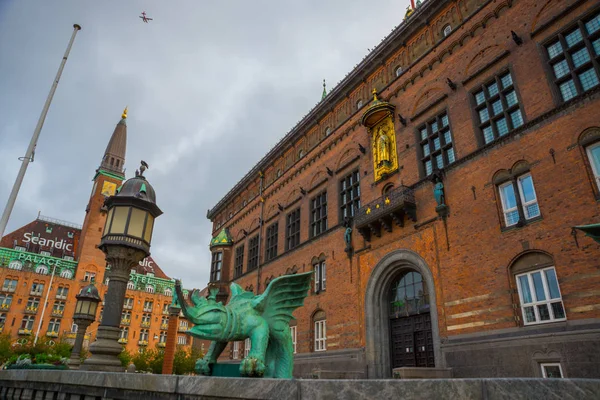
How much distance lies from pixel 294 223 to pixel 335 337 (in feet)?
31.0

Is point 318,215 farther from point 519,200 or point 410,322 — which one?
point 519,200

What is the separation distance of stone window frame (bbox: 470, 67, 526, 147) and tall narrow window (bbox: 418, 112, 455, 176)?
139 cm

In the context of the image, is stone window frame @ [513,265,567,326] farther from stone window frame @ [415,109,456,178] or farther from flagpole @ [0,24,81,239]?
flagpole @ [0,24,81,239]

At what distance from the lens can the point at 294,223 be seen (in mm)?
27500

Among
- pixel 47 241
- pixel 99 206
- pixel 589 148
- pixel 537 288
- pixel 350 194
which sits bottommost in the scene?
pixel 537 288

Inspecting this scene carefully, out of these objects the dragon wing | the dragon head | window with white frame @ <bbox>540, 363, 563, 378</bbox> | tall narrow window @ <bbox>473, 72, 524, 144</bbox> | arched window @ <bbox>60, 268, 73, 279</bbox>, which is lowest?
window with white frame @ <bbox>540, 363, 563, 378</bbox>

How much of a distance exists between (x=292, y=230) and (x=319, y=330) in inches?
310

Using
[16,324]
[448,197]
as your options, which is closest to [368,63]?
[448,197]

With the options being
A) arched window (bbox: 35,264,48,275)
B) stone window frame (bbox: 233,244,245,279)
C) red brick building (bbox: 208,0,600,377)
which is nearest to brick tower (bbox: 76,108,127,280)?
arched window (bbox: 35,264,48,275)

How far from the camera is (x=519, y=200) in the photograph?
1370 centimetres

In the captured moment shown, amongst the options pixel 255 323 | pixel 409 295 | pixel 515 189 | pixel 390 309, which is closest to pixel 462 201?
pixel 515 189

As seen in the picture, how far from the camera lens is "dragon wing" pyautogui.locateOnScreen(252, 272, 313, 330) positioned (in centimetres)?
624

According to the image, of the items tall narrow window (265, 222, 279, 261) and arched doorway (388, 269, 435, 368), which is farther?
tall narrow window (265, 222, 279, 261)

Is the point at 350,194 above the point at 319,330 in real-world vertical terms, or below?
above
